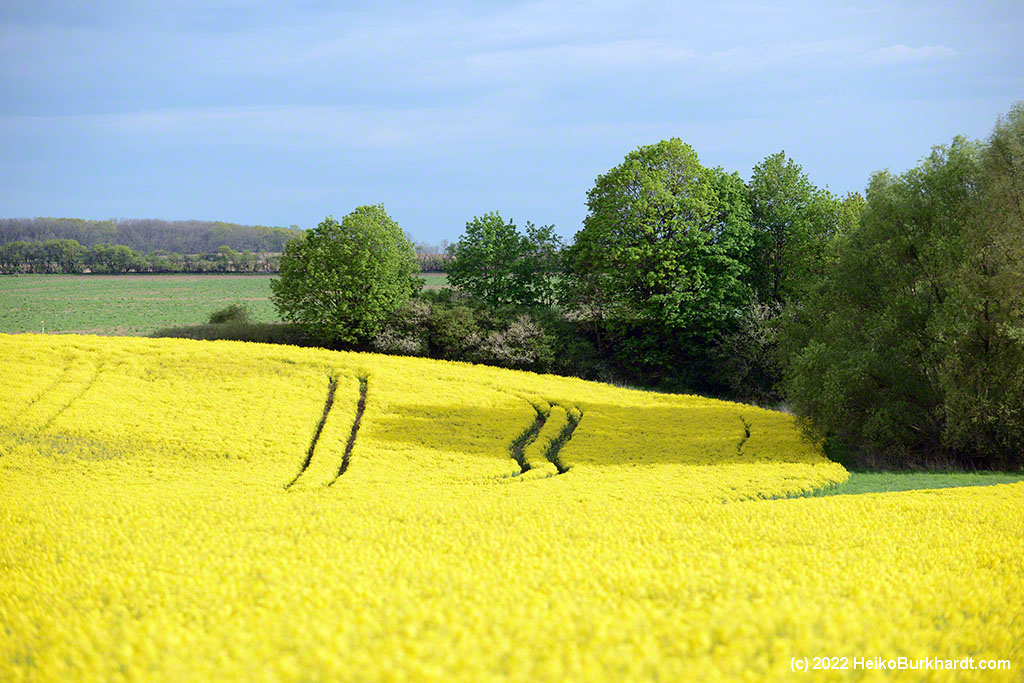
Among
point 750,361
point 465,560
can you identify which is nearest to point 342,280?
point 750,361

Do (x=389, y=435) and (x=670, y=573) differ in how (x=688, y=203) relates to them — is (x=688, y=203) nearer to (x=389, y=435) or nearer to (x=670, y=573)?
(x=389, y=435)

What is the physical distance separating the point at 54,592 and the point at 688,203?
1994 inches

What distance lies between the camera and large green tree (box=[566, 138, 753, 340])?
5419cm

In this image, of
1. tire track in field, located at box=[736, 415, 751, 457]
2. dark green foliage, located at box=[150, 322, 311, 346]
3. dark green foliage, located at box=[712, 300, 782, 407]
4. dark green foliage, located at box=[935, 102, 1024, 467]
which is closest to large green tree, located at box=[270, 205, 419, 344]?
dark green foliage, located at box=[150, 322, 311, 346]

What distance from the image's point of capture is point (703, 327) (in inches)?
2199

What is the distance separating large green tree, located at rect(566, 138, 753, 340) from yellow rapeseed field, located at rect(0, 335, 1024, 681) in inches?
978

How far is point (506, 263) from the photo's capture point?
6225 centimetres

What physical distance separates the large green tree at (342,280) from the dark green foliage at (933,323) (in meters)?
34.9

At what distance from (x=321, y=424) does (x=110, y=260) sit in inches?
2783

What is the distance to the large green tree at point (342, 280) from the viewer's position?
56625 millimetres

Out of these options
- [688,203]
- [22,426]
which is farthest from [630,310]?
[22,426]

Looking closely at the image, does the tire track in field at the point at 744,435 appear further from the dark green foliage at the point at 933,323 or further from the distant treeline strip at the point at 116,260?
the distant treeline strip at the point at 116,260

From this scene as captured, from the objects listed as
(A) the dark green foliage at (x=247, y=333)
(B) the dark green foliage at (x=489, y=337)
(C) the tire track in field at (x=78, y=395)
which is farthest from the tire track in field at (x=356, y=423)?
(A) the dark green foliage at (x=247, y=333)

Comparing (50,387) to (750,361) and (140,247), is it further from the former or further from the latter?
(140,247)
